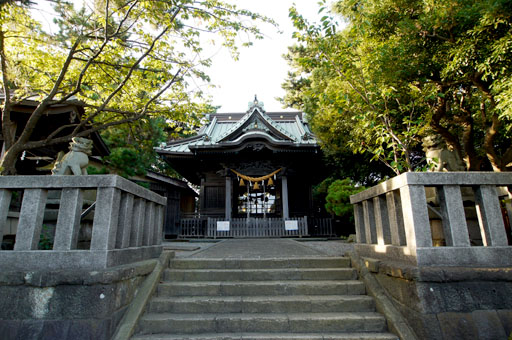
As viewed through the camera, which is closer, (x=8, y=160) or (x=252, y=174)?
(x=8, y=160)

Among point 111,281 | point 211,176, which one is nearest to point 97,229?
point 111,281

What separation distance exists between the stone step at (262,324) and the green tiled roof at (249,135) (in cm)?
1044

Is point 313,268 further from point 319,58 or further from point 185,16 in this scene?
point 185,16

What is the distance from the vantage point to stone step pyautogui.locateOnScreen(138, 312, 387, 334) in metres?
3.42

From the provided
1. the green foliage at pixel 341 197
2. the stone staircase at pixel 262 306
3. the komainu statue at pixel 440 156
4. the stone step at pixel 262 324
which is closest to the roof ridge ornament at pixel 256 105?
the green foliage at pixel 341 197

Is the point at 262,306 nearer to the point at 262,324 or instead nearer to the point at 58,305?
the point at 262,324

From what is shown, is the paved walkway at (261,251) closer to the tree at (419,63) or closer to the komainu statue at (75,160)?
the tree at (419,63)

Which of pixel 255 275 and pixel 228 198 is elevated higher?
pixel 228 198

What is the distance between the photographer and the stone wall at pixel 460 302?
9.77 feet

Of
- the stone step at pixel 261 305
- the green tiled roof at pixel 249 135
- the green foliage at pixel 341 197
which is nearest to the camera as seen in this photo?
the stone step at pixel 261 305

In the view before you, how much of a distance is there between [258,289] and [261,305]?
0.36 m

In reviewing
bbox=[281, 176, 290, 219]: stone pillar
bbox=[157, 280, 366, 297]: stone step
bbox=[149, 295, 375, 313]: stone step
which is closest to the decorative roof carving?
bbox=[281, 176, 290, 219]: stone pillar

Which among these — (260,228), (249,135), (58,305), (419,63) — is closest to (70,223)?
(58,305)

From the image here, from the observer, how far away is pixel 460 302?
10.1 ft
